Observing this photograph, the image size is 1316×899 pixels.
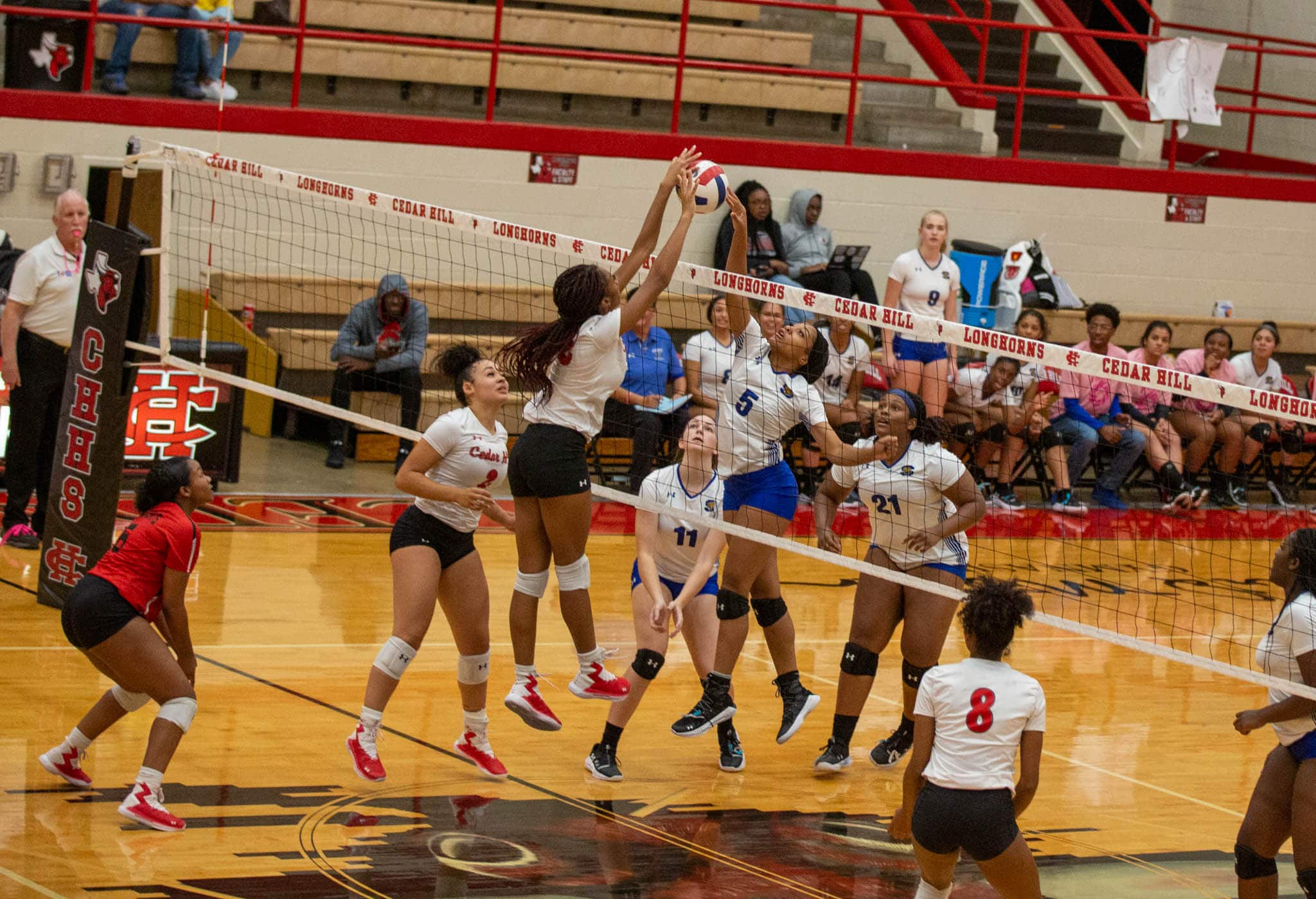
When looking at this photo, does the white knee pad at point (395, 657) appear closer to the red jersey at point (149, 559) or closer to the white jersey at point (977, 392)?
the red jersey at point (149, 559)

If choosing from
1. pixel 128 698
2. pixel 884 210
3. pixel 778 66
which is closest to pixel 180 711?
pixel 128 698

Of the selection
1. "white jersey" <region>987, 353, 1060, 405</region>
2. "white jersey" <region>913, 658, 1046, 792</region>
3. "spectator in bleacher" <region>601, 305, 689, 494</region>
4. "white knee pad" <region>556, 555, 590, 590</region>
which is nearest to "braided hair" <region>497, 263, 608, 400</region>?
"white knee pad" <region>556, 555, 590, 590</region>

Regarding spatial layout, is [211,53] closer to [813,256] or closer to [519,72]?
[519,72]

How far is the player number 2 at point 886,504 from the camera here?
25.8ft

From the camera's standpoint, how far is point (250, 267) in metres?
14.6

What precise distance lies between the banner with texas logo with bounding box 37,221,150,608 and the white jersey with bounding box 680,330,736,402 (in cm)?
425

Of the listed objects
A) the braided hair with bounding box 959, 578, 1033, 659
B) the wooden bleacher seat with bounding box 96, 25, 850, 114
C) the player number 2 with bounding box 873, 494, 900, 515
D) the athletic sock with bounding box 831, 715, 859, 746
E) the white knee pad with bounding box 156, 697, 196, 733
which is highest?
the wooden bleacher seat with bounding box 96, 25, 850, 114

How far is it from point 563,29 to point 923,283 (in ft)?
17.9

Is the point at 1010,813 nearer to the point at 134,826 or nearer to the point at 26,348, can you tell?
the point at 134,826

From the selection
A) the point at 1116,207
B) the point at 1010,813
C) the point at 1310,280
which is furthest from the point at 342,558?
the point at 1310,280

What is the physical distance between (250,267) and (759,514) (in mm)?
7849

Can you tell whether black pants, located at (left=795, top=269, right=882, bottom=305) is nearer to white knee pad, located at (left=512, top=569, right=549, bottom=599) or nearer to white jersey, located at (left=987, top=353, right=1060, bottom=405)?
white jersey, located at (left=987, top=353, right=1060, bottom=405)

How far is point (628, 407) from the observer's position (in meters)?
13.1

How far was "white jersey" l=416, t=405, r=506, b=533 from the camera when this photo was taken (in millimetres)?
7270
